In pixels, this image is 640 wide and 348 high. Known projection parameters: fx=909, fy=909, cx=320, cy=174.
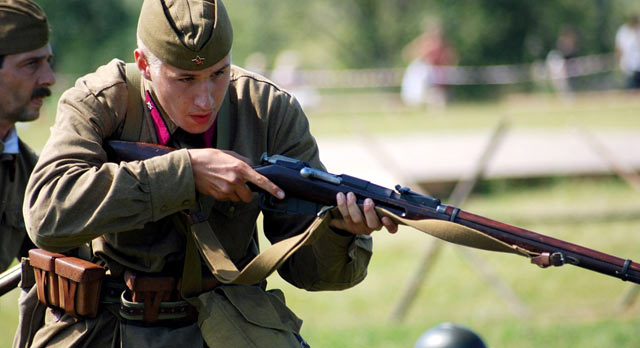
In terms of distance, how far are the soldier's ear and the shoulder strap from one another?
0.21 ft

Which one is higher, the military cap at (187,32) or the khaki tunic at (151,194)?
the military cap at (187,32)

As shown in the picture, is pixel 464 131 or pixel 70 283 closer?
pixel 70 283

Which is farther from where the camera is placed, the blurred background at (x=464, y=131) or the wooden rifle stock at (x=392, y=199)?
the blurred background at (x=464, y=131)

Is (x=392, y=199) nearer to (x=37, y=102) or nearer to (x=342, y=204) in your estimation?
(x=342, y=204)

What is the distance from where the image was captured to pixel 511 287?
10945 mm

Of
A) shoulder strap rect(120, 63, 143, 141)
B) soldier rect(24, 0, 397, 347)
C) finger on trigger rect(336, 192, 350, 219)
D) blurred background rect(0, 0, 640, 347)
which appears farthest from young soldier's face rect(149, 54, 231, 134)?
blurred background rect(0, 0, 640, 347)

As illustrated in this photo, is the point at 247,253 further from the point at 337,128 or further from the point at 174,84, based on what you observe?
the point at 337,128

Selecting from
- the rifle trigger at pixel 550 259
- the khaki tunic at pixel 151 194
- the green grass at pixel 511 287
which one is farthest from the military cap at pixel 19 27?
the green grass at pixel 511 287

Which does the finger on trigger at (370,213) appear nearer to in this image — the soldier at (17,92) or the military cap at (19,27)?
the soldier at (17,92)

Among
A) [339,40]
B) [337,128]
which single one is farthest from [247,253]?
[339,40]

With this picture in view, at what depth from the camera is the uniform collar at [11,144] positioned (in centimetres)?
551

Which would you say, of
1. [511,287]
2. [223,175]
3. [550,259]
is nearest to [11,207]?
[223,175]

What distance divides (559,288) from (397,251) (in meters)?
2.64

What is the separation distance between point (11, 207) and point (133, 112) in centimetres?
186
